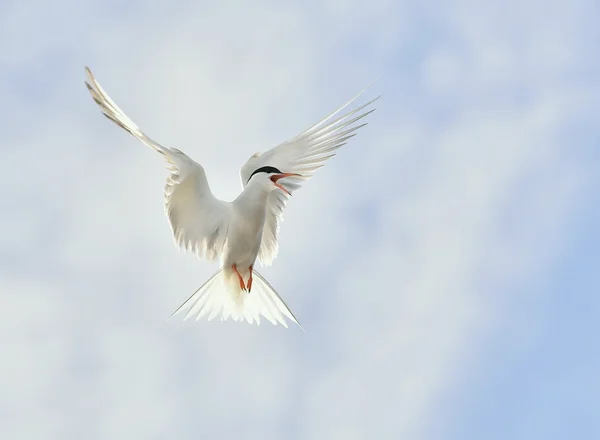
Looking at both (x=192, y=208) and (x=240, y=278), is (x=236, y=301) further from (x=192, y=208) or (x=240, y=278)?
(x=192, y=208)

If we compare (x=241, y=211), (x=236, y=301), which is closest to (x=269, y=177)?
(x=241, y=211)

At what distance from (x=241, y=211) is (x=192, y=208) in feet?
1.70

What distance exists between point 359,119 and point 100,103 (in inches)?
114

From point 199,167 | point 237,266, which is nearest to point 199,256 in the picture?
point 237,266

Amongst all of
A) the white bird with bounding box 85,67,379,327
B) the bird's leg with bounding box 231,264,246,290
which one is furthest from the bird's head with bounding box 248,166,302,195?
the bird's leg with bounding box 231,264,246,290

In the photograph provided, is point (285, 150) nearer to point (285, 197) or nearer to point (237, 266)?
point (285, 197)

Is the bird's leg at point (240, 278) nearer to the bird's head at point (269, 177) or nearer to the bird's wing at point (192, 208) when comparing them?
the bird's wing at point (192, 208)

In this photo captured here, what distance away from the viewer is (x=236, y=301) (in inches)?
371

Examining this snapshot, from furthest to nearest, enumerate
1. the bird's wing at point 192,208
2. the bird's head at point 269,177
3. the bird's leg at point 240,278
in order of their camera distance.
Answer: the bird's leg at point 240,278, the bird's head at point 269,177, the bird's wing at point 192,208

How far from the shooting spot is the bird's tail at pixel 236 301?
30.5 ft

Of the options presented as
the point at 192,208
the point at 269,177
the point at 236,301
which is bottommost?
the point at 236,301

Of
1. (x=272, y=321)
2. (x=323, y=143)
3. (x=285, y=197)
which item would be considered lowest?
(x=272, y=321)

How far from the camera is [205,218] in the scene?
29.2 ft

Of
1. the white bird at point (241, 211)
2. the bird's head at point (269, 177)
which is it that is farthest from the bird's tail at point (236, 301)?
the bird's head at point (269, 177)
